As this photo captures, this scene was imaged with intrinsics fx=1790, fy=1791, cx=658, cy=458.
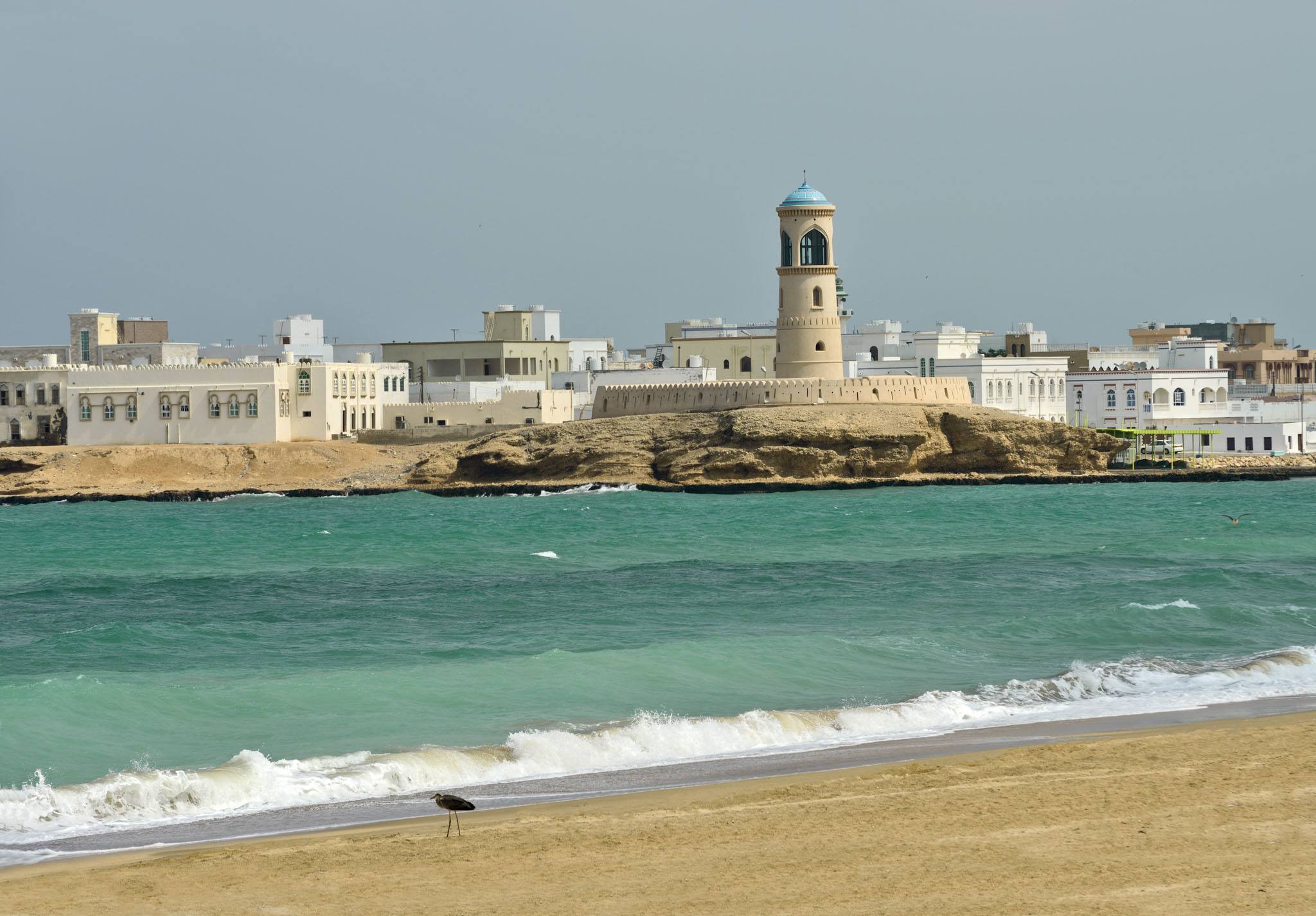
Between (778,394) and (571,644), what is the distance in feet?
139

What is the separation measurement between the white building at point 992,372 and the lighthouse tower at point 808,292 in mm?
4757

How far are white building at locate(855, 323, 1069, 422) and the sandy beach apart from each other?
189 ft

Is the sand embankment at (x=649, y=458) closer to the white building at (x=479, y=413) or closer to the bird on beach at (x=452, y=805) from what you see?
the white building at (x=479, y=413)

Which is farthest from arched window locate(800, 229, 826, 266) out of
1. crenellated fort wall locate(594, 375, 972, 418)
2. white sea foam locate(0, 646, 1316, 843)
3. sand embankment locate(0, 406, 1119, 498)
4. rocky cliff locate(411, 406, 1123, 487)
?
white sea foam locate(0, 646, 1316, 843)

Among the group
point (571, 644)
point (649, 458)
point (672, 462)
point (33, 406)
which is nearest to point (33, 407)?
point (33, 406)

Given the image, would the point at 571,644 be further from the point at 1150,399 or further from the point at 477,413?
the point at 1150,399

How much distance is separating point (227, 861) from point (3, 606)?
66.2 ft

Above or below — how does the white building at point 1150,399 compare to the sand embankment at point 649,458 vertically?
above

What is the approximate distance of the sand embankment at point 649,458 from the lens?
207ft

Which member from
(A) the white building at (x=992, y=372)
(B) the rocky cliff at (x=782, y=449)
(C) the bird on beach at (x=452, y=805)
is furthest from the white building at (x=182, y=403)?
(C) the bird on beach at (x=452, y=805)

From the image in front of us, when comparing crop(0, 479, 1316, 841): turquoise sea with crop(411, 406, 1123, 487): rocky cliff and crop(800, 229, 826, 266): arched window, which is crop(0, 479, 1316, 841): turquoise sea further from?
crop(800, 229, 826, 266): arched window

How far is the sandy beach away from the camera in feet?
36.8

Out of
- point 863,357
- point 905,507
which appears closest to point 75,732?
point 905,507

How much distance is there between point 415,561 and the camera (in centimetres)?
3828
